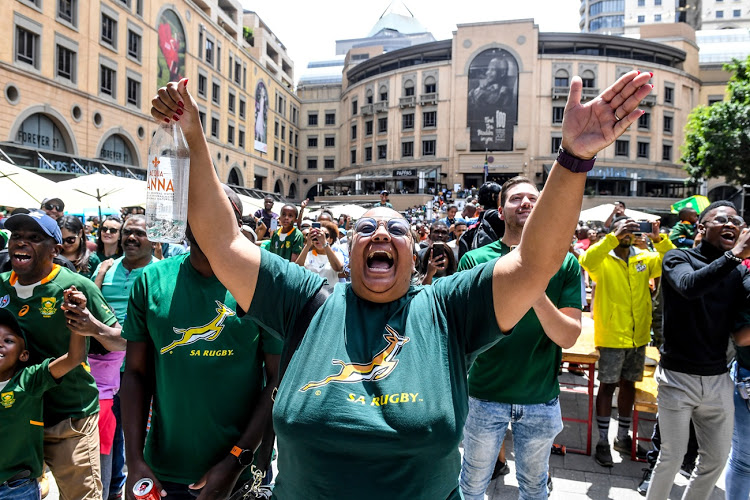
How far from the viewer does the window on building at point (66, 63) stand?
85.3 ft

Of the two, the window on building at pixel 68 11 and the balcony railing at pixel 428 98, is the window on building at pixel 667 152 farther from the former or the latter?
the window on building at pixel 68 11

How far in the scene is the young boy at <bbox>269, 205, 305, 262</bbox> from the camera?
8.28 metres

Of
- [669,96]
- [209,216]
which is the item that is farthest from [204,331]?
[669,96]

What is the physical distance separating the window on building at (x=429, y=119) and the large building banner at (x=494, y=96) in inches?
156

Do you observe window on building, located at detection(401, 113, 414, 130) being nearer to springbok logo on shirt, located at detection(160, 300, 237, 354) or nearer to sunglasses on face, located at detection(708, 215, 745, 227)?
sunglasses on face, located at detection(708, 215, 745, 227)

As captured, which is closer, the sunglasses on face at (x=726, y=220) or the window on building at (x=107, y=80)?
the sunglasses on face at (x=726, y=220)

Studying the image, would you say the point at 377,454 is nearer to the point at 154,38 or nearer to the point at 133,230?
the point at 133,230

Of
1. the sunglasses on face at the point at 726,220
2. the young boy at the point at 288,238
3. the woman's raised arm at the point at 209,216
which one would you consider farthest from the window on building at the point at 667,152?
the woman's raised arm at the point at 209,216

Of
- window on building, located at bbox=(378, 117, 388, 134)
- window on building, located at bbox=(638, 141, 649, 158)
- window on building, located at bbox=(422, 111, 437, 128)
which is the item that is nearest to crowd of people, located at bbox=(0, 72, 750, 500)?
window on building, located at bbox=(422, 111, 437, 128)

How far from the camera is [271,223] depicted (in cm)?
1316

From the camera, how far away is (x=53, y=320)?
306 cm

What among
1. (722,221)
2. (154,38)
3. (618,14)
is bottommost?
(722,221)

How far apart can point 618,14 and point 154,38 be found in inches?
3503

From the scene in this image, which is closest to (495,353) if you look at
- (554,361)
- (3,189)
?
(554,361)
